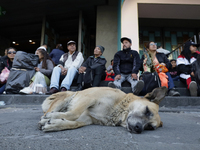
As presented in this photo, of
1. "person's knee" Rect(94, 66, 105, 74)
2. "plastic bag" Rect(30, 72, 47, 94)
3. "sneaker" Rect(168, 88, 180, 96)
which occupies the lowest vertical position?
"sneaker" Rect(168, 88, 180, 96)

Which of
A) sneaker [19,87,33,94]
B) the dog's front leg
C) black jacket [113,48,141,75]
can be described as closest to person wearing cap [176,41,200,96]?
black jacket [113,48,141,75]

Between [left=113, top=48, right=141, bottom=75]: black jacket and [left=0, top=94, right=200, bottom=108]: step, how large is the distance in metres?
1.40

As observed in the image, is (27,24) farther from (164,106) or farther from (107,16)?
(164,106)

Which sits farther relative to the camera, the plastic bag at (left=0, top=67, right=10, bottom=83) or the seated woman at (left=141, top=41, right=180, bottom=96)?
the plastic bag at (left=0, top=67, right=10, bottom=83)

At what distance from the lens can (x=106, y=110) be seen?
6.71 feet

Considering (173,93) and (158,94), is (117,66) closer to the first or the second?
(173,93)

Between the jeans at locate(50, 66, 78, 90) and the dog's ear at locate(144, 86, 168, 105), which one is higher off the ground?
the jeans at locate(50, 66, 78, 90)

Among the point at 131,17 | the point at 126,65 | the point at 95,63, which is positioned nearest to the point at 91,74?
the point at 95,63

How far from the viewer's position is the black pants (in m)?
4.85

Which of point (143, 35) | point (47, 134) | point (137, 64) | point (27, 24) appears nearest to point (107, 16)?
point (143, 35)

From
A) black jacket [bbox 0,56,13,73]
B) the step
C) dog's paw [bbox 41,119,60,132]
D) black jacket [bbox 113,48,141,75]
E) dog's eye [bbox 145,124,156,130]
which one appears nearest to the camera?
dog's paw [bbox 41,119,60,132]

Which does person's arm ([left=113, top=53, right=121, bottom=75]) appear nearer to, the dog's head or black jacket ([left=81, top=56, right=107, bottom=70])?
black jacket ([left=81, top=56, right=107, bottom=70])

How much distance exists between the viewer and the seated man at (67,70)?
A: 15.6 feet

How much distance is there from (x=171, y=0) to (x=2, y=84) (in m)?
7.94
